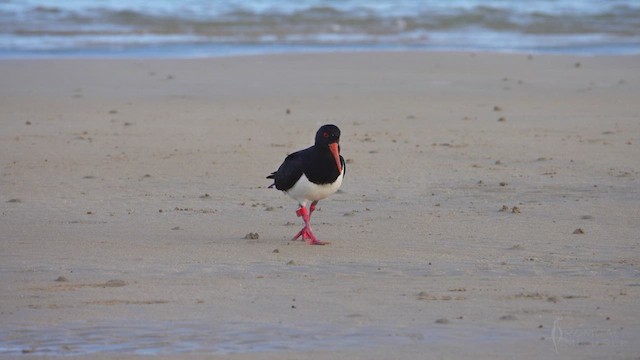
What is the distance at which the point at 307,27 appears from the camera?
28.0 metres

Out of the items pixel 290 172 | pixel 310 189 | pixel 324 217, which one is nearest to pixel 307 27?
pixel 324 217

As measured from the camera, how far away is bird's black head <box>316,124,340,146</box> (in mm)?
8367

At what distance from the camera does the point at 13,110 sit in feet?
48.4

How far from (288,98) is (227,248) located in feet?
25.5

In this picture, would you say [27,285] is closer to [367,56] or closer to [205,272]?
[205,272]

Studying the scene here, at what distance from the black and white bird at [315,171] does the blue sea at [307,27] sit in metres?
12.8

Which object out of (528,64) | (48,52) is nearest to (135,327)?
(528,64)

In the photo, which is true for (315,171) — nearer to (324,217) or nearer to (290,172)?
(290,172)

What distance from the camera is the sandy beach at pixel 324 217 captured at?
Answer: 629 cm

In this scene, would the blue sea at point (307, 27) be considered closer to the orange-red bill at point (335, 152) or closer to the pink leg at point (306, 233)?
the pink leg at point (306, 233)

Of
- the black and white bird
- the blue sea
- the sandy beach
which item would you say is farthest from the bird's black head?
the blue sea

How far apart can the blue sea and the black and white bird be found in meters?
12.8

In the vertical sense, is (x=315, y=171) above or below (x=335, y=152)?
below

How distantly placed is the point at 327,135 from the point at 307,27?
19.9 meters
